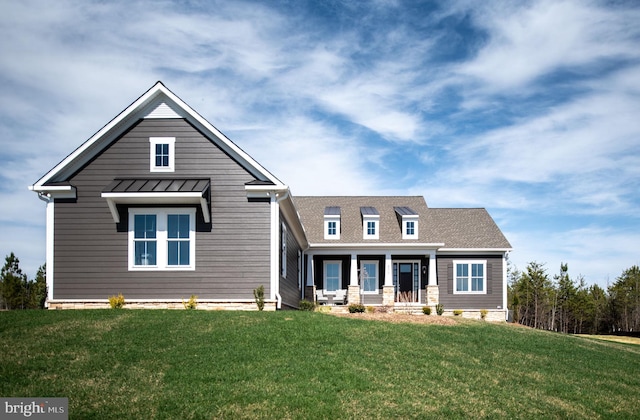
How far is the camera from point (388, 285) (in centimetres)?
3081

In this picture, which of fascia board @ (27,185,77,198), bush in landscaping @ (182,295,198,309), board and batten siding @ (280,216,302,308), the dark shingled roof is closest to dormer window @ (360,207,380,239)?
the dark shingled roof

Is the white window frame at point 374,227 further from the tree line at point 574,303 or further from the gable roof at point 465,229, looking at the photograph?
the tree line at point 574,303

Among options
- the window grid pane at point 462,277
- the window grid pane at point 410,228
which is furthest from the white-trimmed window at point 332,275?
the window grid pane at point 462,277

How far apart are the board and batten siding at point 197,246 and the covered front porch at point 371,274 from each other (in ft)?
39.7

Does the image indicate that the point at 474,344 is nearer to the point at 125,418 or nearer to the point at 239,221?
the point at 239,221

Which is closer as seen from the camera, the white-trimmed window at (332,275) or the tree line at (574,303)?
the white-trimmed window at (332,275)

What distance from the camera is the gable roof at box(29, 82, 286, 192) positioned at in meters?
19.6

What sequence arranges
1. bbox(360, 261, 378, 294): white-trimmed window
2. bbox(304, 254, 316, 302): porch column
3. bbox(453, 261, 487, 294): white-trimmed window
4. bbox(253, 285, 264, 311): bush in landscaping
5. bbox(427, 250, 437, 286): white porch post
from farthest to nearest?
1. bbox(360, 261, 378, 294): white-trimmed window
2. bbox(453, 261, 487, 294): white-trimmed window
3. bbox(427, 250, 437, 286): white porch post
4. bbox(304, 254, 316, 302): porch column
5. bbox(253, 285, 264, 311): bush in landscaping

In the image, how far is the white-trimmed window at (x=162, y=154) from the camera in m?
20.0

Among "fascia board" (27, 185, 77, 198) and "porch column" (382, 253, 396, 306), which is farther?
"porch column" (382, 253, 396, 306)

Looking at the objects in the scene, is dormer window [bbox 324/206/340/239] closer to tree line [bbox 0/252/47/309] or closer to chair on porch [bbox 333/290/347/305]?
chair on porch [bbox 333/290/347/305]

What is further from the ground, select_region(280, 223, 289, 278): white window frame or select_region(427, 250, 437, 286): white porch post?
select_region(280, 223, 289, 278): white window frame

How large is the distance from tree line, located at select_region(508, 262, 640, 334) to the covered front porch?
927 centimetres

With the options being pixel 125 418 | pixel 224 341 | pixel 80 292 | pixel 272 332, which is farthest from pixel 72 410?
pixel 80 292
